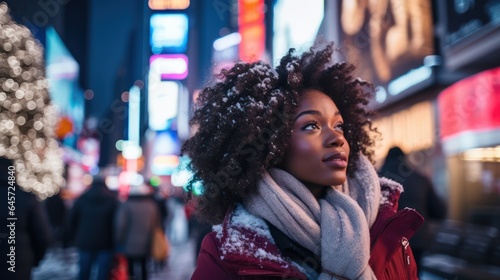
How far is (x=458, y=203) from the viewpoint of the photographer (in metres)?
11.6

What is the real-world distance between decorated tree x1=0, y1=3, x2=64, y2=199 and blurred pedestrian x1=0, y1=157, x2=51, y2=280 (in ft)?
31.4

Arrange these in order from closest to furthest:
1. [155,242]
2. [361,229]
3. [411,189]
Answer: [361,229], [411,189], [155,242]

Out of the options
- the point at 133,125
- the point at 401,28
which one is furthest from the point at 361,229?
the point at 133,125

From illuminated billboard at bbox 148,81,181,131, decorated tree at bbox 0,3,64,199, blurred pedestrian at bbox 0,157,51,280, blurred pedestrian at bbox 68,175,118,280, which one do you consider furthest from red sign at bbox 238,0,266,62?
blurred pedestrian at bbox 0,157,51,280

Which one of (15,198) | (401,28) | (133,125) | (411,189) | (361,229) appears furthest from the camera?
(133,125)

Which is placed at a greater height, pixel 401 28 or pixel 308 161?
pixel 401 28

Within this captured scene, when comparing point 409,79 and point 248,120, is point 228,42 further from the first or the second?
point 248,120

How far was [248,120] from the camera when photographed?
217 centimetres

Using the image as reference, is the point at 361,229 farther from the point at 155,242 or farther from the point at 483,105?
the point at 483,105

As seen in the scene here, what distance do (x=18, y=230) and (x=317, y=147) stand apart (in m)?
3.58

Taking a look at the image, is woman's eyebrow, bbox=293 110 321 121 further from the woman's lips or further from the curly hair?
the woman's lips

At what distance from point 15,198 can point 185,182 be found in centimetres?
287

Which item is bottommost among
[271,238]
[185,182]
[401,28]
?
[271,238]

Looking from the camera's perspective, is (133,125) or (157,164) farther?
(133,125)
